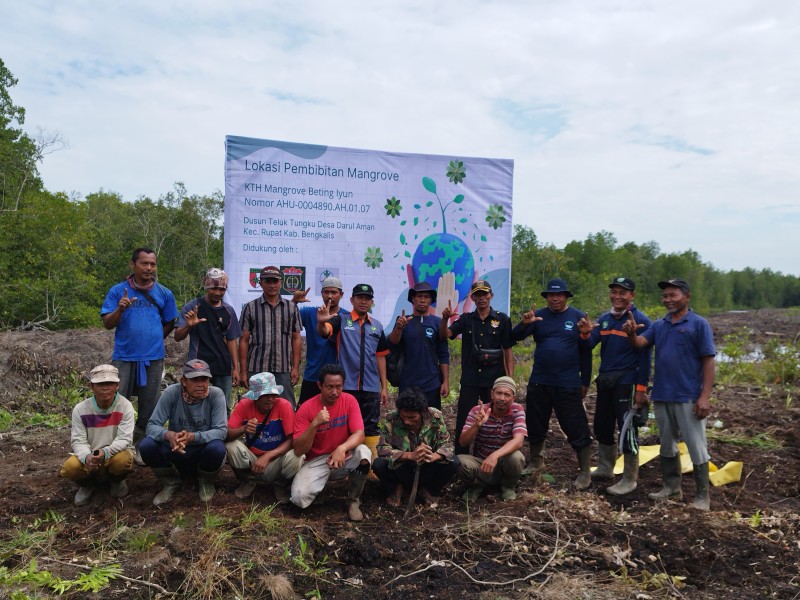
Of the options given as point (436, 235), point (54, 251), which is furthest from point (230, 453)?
point (54, 251)

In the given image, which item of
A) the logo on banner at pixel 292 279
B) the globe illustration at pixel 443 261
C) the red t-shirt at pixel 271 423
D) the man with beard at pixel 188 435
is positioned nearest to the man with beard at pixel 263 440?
the red t-shirt at pixel 271 423

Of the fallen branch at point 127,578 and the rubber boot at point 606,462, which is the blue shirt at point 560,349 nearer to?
the rubber boot at point 606,462

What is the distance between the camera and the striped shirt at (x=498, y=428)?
17.8 ft

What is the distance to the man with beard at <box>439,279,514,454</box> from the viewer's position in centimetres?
584

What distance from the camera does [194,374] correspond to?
16.5ft

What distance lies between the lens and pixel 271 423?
5.30 metres

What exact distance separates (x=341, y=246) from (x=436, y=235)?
3.64 ft

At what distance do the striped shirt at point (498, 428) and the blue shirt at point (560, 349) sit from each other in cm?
55

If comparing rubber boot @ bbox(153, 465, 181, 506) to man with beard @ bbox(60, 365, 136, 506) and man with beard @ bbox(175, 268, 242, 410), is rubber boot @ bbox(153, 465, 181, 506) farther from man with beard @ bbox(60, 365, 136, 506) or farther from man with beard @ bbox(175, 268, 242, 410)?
man with beard @ bbox(175, 268, 242, 410)

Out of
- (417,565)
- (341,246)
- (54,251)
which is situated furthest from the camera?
(54,251)

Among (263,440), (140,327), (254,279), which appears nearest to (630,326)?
(263,440)

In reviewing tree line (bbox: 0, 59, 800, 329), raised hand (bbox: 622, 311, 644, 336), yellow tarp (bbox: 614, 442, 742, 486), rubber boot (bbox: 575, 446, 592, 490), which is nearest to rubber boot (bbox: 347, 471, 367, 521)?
rubber boot (bbox: 575, 446, 592, 490)

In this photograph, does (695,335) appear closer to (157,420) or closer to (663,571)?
(663,571)

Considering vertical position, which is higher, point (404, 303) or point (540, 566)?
point (404, 303)
